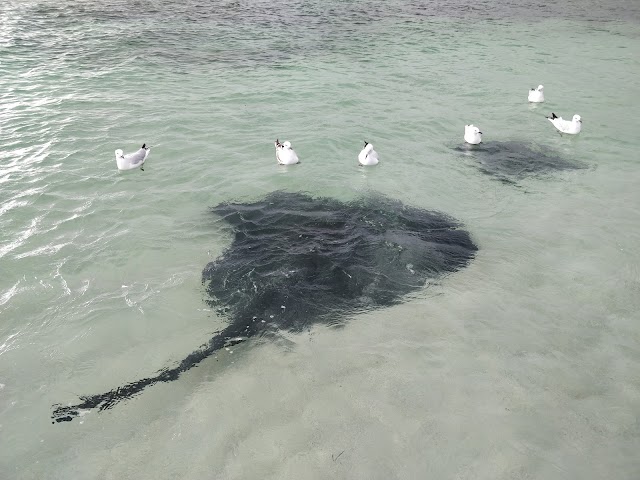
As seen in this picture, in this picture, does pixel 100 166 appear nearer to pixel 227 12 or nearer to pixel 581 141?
pixel 581 141

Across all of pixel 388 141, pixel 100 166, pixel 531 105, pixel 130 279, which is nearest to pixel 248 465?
pixel 130 279

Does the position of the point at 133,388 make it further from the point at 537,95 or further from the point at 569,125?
the point at 537,95

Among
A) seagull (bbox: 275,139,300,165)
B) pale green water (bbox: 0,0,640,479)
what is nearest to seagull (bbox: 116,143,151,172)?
pale green water (bbox: 0,0,640,479)

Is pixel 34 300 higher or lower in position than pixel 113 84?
lower

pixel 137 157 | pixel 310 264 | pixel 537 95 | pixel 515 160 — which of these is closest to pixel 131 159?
pixel 137 157

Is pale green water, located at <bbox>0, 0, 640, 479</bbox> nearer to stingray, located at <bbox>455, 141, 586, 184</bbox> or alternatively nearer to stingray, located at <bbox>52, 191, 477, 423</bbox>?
stingray, located at <bbox>52, 191, 477, 423</bbox>

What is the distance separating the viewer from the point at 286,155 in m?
11.7

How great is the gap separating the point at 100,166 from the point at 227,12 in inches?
768

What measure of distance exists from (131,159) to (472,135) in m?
8.40

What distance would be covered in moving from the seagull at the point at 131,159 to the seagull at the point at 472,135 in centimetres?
809

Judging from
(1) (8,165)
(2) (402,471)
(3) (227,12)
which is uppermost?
(3) (227,12)

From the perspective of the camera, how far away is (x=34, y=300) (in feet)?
24.7

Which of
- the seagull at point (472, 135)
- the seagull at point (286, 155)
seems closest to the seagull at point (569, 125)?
the seagull at point (472, 135)

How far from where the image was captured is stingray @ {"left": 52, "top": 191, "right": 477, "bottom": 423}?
6.96 meters
